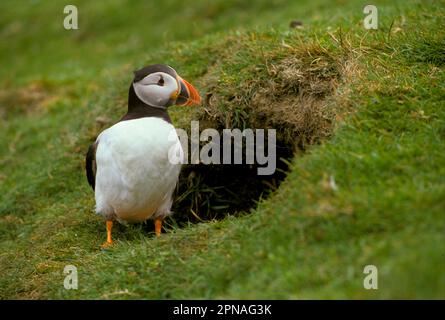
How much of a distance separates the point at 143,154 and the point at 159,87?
0.62 m

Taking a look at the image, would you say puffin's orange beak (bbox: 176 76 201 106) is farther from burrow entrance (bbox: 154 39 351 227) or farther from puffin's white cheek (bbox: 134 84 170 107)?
burrow entrance (bbox: 154 39 351 227)

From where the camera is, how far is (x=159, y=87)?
5.72m

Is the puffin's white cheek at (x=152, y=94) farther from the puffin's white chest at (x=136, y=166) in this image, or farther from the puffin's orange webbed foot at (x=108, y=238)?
the puffin's orange webbed foot at (x=108, y=238)

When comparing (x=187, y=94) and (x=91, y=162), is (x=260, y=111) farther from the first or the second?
(x=91, y=162)

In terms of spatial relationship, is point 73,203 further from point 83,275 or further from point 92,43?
point 92,43

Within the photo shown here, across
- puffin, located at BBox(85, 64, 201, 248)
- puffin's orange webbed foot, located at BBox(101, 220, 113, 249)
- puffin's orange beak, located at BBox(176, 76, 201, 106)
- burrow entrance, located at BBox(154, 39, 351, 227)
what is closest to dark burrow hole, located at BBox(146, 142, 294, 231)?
burrow entrance, located at BBox(154, 39, 351, 227)

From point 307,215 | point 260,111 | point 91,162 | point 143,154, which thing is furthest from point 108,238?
point 307,215

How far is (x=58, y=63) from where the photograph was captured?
48.0ft

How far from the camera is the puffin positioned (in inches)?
215

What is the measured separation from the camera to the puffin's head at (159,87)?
5.72 meters

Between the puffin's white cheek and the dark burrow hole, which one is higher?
the puffin's white cheek

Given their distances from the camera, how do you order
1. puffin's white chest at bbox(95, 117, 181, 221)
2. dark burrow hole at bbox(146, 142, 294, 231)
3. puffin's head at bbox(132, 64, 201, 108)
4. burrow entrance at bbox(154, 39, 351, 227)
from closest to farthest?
puffin's white chest at bbox(95, 117, 181, 221), puffin's head at bbox(132, 64, 201, 108), burrow entrance at bbox(154, 39, 351, 227), dark burrow hole at bbox(146, 142, 294, 231)
